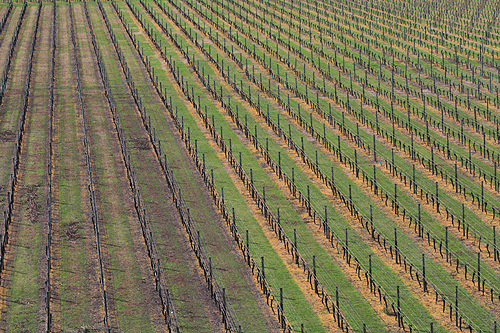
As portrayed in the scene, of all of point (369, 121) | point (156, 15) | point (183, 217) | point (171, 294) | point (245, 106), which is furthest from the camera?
point (156, 15)

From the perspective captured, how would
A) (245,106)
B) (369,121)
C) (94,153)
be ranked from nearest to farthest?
(94,153)
(369,121)
(245,106)

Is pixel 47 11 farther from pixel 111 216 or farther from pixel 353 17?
pixel 111 216

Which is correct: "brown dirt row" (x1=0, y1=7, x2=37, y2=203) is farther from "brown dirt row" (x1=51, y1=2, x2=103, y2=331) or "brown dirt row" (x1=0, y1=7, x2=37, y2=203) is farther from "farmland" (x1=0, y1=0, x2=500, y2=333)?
"brown dirt row" (x1=51, y1=2, x2=103, y2=331)

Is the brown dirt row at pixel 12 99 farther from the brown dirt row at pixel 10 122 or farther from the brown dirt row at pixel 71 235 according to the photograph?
the brown dirt row at pixel 71 235

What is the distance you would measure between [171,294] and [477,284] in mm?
15141

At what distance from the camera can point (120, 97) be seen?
7569 cm

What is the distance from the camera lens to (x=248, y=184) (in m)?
53.7

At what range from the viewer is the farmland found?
1489 inches

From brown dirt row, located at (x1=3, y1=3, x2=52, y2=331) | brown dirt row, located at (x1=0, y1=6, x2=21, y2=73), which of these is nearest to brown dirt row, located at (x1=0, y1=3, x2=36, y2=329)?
brown dirt row, located at (x1=3, y1=3, x2=52, y2=331)

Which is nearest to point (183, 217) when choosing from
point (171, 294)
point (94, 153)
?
point (171, 294)

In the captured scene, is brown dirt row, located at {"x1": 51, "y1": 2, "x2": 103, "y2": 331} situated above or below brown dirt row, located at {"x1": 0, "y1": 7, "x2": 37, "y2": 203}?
above

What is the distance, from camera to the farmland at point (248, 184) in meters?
37.8

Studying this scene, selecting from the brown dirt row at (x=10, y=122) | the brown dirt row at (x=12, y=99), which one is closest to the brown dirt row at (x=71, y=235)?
the brown dirt row at (x=10, y=122)

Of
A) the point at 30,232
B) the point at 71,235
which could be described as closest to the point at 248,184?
the point at 71,235
